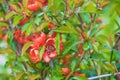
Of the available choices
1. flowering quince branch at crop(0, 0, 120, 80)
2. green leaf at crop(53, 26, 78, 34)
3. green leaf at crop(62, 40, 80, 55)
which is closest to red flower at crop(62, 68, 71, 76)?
flowering quince branch at crop(0, 0, 120, 80)

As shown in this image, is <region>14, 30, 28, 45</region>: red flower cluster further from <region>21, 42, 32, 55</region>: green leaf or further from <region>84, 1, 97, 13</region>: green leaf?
<region>84, 1, 97, 13</region>: green leaf

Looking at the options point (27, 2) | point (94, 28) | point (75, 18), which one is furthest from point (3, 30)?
point (94, 28)

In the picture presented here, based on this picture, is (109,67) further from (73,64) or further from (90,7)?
(90,7)

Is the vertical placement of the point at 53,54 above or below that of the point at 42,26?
below

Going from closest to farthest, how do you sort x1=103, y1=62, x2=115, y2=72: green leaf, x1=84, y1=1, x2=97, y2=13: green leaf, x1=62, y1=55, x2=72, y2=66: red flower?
x1=84, y1=1, x2=97, y2=13: green leaf < x1=103, y1=62, x2=115, y2=72: green leaf < x1=62, y1=55, x2=72, y2=66: red flower

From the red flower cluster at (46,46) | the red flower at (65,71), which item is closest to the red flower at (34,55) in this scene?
the red flower cluster at (46,46)

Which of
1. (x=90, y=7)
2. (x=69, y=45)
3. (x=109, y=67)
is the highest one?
(x=90, y=7)

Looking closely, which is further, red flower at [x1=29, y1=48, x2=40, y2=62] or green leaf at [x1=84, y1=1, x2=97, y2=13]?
red flower at [x1=29, y1=48, x2=40, y2=62]

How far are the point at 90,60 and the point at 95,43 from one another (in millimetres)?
124

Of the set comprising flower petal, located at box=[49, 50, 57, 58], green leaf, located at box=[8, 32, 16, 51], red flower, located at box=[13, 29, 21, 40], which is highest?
red flower, located at box=[13, 29, 21, 40]

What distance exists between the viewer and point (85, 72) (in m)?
1.30

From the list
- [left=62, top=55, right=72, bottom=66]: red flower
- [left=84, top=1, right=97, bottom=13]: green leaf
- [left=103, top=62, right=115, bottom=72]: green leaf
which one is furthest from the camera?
[left=62, top=55, right=72, bottom=66]: red flower

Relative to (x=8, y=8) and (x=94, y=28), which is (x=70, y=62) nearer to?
(x=94, y=28)

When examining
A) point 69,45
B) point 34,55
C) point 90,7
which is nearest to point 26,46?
point 34,55
